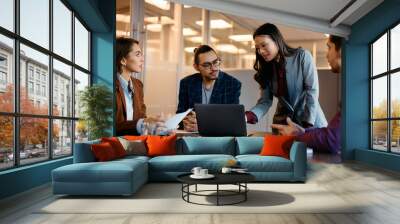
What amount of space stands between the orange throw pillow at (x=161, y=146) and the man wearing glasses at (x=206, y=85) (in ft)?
10.4

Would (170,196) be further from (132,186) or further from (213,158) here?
(213,158)

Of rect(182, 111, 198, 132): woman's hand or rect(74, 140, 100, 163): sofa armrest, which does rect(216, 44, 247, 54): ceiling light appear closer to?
rect(182, 111, 198, 132): woman's hand

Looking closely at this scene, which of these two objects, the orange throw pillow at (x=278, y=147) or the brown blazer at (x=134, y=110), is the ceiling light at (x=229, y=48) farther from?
the orange throw pillow at (x=278, y=147)

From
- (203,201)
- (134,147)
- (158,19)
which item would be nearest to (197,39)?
(158,19)

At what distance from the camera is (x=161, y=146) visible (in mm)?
6605

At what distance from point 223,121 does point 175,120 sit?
2827 millimetres

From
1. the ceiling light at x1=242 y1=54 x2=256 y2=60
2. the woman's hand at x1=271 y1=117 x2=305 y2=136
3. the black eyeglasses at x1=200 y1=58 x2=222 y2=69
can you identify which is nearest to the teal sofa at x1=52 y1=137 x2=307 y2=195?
the woman's hand at x1=271 y1=117 x2=305 y2=136

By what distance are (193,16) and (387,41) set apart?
4661 mm

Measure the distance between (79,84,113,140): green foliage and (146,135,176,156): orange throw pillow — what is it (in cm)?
164

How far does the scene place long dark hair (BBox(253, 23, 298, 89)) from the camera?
33.1ft

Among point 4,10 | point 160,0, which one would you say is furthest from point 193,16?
point 4,10

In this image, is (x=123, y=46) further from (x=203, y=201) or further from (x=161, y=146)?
(x=203, y=201)

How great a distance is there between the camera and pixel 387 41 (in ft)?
28.7

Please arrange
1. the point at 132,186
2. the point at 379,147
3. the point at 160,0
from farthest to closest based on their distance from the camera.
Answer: the point at 160,0, the point at 379,147, the point at 132,186
